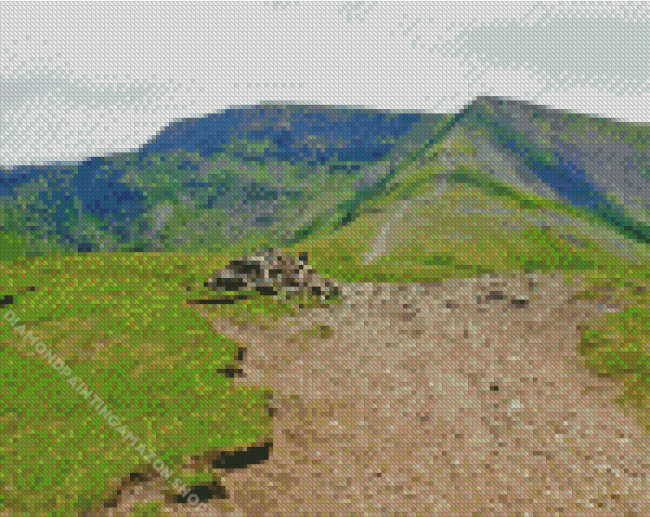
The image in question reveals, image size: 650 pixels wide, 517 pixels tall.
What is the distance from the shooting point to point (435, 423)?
21031 millimetres

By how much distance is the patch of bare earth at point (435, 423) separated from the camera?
54.9 feet

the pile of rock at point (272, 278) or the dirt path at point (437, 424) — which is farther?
the pile of rock at point (272, 278)

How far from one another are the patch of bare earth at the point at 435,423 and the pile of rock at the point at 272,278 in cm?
292

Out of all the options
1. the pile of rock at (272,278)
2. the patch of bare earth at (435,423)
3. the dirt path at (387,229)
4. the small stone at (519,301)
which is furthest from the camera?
the dirt path at (387,229)

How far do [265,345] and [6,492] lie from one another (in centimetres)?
1373

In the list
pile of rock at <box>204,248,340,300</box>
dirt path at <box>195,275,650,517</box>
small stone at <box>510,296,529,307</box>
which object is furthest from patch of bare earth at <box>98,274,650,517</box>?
small stone at <box>510,296,529,307</box>

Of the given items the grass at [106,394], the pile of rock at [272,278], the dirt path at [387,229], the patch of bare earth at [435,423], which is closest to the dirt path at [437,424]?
the patch of bare earth at [435,423]

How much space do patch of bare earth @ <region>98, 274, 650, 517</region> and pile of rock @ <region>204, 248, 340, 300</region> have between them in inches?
115

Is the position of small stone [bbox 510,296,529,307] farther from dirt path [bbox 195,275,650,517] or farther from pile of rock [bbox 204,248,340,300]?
pile of rock [bbox 204,248,340,300]

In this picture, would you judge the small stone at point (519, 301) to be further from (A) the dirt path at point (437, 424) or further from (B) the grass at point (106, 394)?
(B) the grass at point (106, 394)

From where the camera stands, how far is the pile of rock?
35.8 m

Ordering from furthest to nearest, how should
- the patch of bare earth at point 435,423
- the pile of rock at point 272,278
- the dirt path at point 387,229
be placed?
the dirt path at point 387,229 → the pile of rock at point 272,278 → the patch of bare earth at point 435,423

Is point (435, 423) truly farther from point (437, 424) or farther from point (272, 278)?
point (272, 278)

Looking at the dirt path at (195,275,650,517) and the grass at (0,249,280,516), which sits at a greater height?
the grass at (0,249,280,516)
